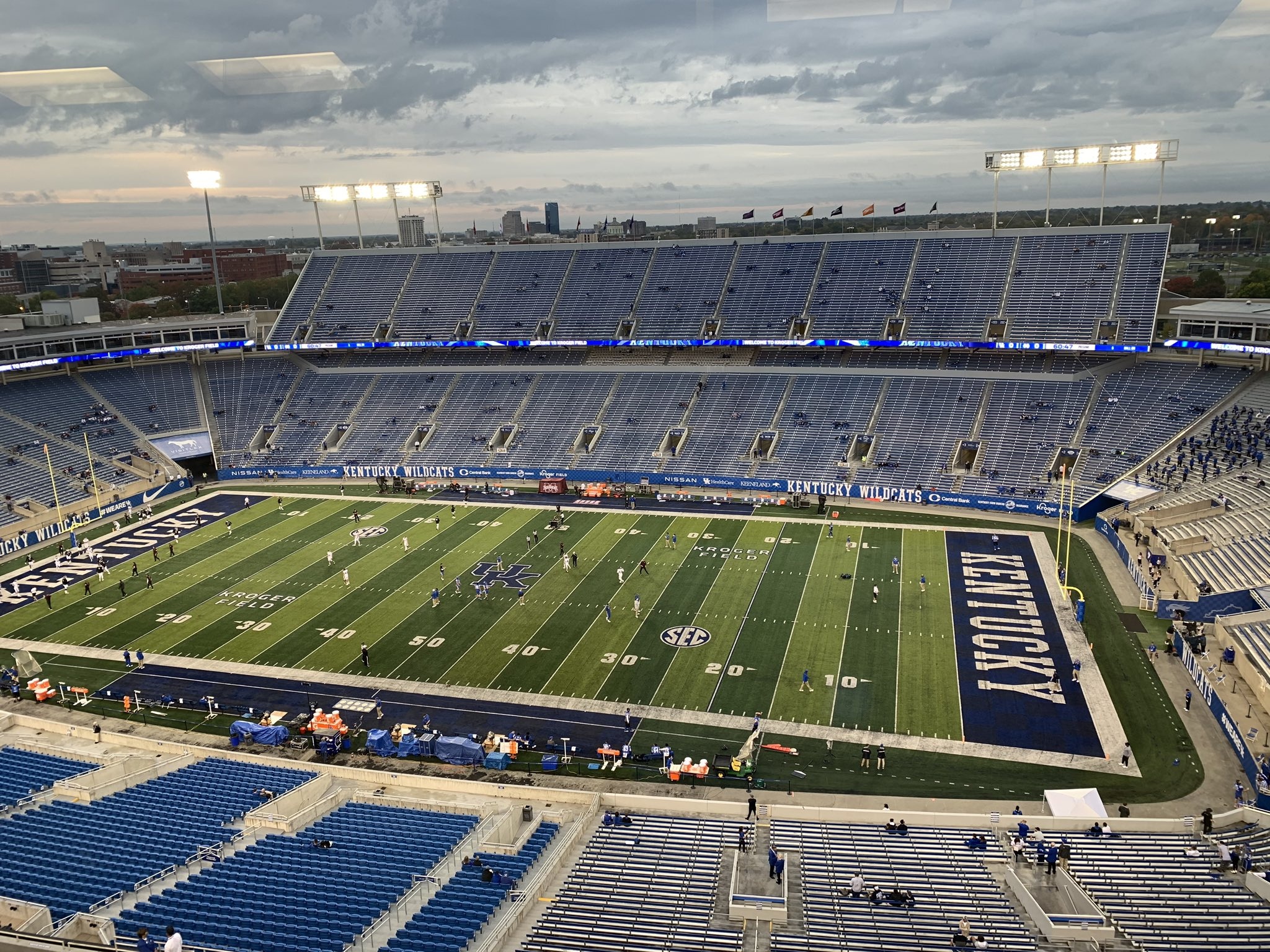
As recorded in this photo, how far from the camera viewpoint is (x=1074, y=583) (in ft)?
114

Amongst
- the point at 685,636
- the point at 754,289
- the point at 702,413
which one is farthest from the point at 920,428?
the point at 685,636

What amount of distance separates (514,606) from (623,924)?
20147 mm

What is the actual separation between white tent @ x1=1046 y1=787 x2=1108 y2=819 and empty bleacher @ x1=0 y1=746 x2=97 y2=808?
2295 centimetres

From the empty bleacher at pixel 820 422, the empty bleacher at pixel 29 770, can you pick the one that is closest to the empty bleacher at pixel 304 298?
the empty bleacher at pixel 820 422

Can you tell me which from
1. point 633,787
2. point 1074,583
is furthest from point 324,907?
point 1074,583

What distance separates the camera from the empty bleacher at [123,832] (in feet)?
50.0

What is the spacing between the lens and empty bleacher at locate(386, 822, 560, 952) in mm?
13727

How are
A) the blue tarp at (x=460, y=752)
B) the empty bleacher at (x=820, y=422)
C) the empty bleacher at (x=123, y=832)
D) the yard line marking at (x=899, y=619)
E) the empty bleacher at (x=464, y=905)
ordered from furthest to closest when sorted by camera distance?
the empty bleacher at (x=820, y=422), the yard line marking at (x=899, y=619), the blue tarp at (x=460, y=752), the empty bleacher at (x=123, y=832), the empty bleacher at (x=464, y=905)

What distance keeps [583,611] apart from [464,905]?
18.6m

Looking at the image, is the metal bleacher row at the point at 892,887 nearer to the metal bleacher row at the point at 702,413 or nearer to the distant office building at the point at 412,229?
the metal bleacher row at the point at 702,413

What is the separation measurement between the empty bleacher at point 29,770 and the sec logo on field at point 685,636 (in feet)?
56.9

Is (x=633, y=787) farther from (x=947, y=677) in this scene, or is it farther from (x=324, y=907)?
(x=947, y=677)

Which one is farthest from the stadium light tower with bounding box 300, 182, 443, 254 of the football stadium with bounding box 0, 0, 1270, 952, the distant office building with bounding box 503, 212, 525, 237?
the distant office building with bounding box 503, 212, 525, 237

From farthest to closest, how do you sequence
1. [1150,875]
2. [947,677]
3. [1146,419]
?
[1146,419] → [947,677] → [1150,875]
